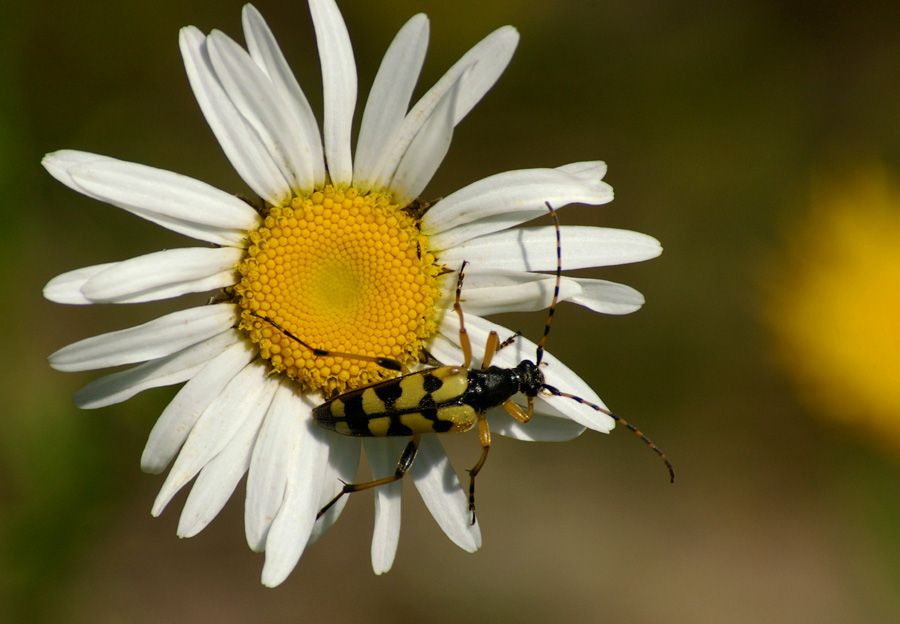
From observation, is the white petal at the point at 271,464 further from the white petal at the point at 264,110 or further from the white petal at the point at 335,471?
the white petal at the point at 264,110

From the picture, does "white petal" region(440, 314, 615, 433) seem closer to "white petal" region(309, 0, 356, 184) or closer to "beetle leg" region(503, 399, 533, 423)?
"beetle leg" region(503, 399, 533, 423)

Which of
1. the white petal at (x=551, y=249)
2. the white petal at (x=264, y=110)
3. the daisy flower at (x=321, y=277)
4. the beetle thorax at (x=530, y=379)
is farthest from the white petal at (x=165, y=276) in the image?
the beetle thorax at (x=530, y=379)

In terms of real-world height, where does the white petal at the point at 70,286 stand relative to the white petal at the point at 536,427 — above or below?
above

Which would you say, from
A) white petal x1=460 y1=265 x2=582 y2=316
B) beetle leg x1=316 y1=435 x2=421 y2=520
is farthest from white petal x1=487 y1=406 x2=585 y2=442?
white petal x1=460 y1=265 x2=582 y2=316

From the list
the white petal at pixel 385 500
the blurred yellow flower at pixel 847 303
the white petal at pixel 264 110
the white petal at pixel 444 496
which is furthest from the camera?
the blurred yellow flower at pixel 847 303

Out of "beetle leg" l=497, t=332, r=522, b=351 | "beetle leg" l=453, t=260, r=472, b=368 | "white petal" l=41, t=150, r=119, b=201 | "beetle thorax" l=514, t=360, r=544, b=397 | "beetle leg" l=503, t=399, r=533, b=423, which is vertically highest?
"white petal" l=41, t=150, r=119, b=201
